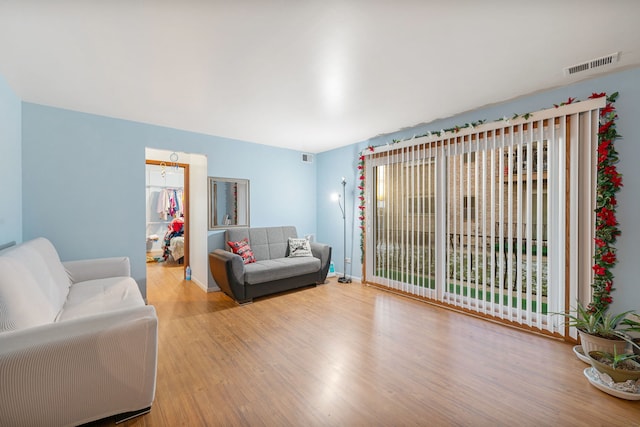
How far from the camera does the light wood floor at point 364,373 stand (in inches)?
66.6

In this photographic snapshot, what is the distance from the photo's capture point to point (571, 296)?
2586mm

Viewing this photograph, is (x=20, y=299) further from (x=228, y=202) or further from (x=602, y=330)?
(x=602, y=330)

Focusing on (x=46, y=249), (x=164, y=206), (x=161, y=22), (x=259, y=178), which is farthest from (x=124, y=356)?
(x=164, y=206)

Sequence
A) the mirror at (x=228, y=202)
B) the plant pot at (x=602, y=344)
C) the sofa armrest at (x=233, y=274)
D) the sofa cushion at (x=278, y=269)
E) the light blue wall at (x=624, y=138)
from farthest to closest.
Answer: the mirror at (x=228, y=202) → the sofa cushion at (x=278, y=269) → the sofa armrest at (x=233, y=274) → the light blue wall at (x=624, y=138) → the plant pot at (x=602, y=344)

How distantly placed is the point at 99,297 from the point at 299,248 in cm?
283

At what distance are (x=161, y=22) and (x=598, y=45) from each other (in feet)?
10.4

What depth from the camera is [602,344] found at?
2.16 meters

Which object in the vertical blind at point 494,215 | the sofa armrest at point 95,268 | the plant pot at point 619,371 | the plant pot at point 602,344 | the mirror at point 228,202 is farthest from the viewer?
the mirror at point 228,202

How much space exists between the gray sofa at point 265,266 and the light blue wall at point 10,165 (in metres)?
2.09

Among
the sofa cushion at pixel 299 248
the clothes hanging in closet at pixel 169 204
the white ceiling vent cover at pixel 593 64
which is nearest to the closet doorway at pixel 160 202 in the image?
the clothes hanging in closet at pixel 169 204

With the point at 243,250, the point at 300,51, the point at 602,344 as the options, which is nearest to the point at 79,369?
the point at 300,51

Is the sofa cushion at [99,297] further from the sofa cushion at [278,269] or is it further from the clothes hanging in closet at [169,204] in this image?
the clothes hanging in closet at [169,204]

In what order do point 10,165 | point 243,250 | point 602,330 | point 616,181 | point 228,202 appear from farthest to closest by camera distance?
point 228,202 → point 243,250 → point 10,165 → point 616,181 → point 602,330

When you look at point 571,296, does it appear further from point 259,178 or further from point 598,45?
point 259,178
